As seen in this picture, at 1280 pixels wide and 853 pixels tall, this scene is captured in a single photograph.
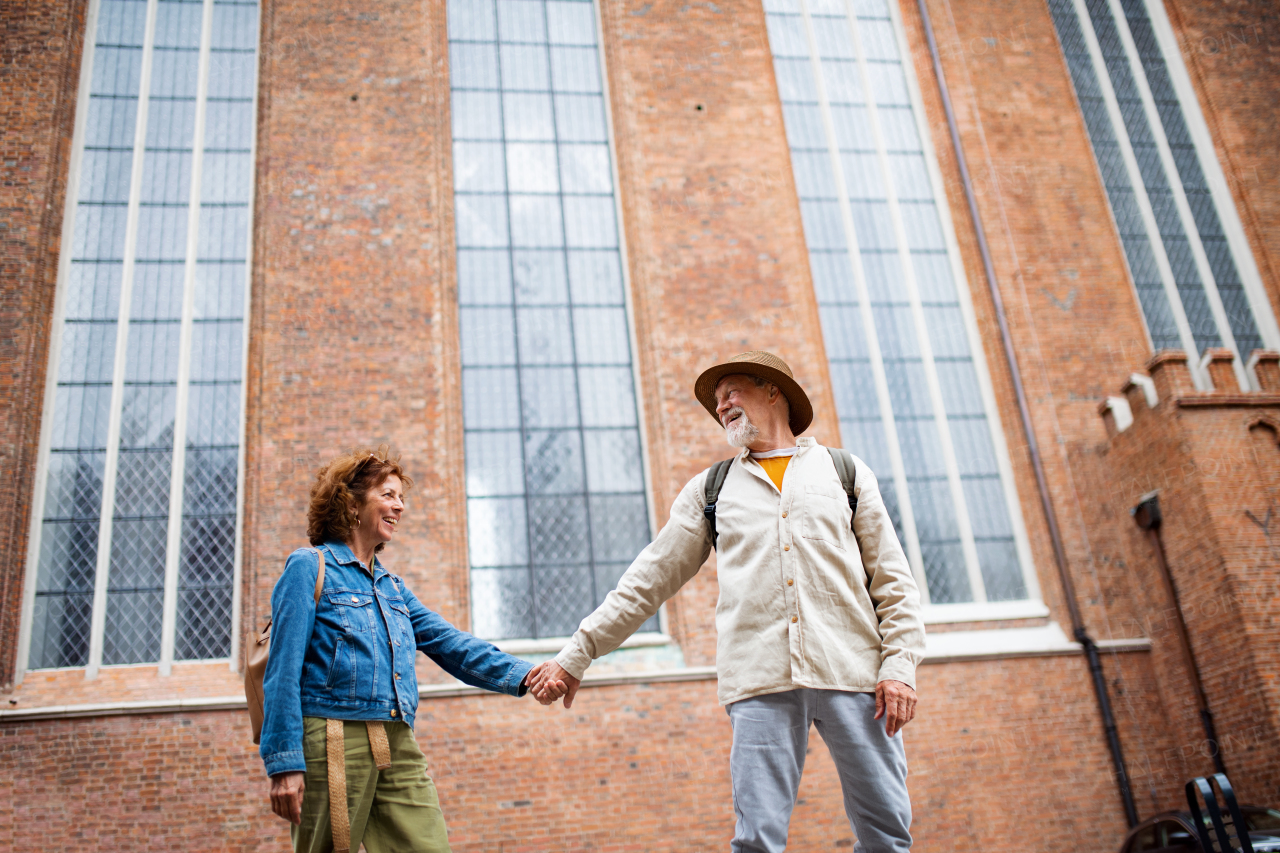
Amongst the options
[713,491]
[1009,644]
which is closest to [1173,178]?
[1009,644]

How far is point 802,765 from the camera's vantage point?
2.95 metres

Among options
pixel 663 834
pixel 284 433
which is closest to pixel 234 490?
pixel 284 433

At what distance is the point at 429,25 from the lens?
36.8 feet

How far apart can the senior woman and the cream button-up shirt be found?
1.81 feet

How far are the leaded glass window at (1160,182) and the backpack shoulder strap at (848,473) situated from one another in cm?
906

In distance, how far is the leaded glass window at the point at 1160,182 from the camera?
11.2 meters

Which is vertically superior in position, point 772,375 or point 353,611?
point 772,375

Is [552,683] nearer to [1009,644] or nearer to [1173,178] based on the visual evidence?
[1009,644]

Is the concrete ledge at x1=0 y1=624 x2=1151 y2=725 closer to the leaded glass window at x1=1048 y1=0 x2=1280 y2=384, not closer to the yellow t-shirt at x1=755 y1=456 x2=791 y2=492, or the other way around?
the leaded glass window at x1=1048 y1=0 x2=1280 y2=384

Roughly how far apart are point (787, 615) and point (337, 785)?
147cm

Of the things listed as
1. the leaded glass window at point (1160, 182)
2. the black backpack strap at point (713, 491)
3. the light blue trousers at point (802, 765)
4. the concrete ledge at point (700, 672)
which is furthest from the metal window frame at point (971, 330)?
the light blue trousers at point (802, 765)

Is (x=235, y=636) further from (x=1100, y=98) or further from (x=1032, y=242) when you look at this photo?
(x=1100, y=98)

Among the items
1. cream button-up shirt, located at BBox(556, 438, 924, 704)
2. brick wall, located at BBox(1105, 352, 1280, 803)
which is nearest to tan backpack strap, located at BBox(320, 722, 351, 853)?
cream button-up shirt, located at BBox(556, 438, 924, 704)

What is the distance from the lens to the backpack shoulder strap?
3373 millimetres
